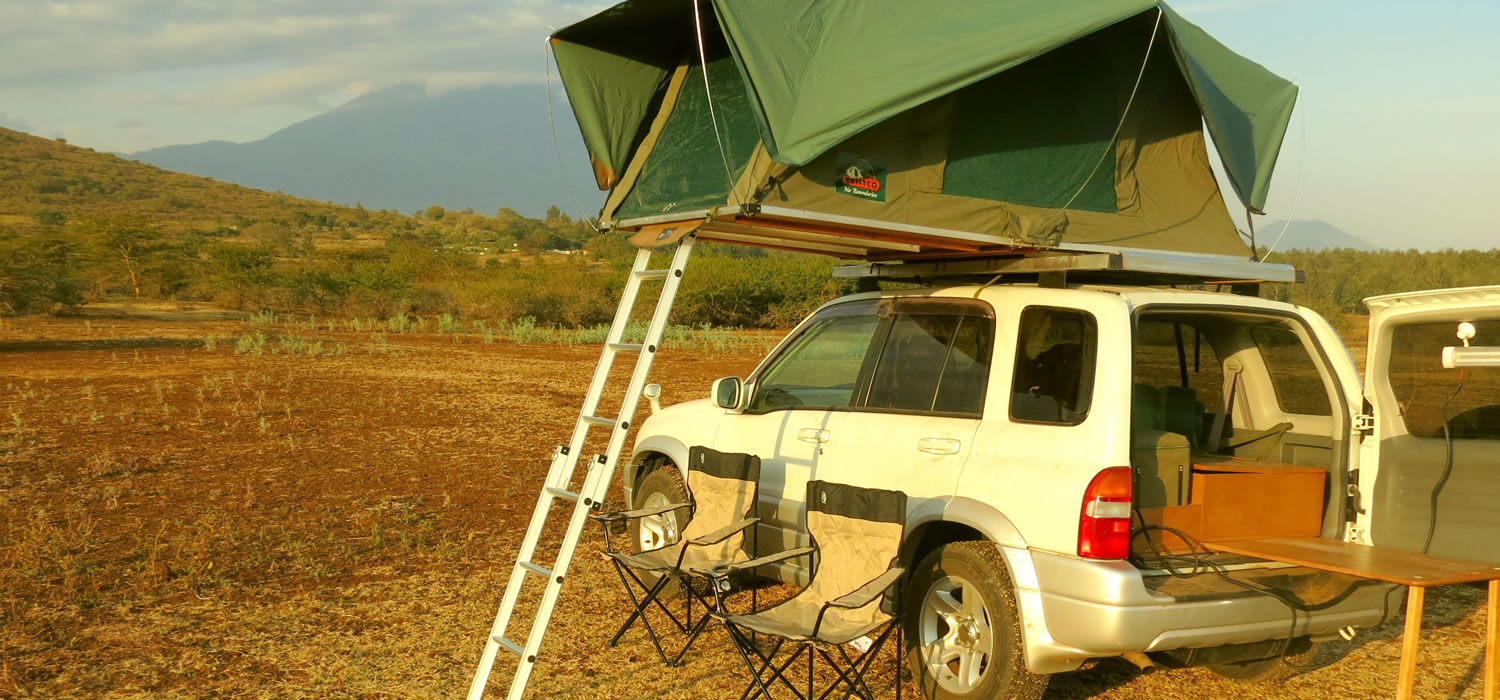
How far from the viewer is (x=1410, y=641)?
3734 mm

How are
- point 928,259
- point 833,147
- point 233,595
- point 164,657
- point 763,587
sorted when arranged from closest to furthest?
point 833,147 < point 164,657 < point 928,259 < point 233,595 < point 763,587

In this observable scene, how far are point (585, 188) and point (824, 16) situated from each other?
168 centimetres

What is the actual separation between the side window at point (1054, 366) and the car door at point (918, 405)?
18 centimetres

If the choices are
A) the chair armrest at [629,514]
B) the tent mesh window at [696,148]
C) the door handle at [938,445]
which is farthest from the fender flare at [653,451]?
the door handle at [938,445]

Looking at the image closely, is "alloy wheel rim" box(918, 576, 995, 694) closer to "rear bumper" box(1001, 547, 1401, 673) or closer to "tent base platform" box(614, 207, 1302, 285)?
"rear bumper" box(1001, 547, 1401, 673)

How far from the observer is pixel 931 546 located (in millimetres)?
4836

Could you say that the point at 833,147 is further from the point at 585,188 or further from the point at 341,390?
the point at 341,390

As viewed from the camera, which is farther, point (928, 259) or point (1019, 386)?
point (928, 259)

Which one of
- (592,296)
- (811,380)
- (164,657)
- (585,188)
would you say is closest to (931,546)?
(811,380)

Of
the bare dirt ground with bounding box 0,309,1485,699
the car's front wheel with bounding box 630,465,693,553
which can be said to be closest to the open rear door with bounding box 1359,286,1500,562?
the bare dirt ground with bounding box 0,309,1485,699

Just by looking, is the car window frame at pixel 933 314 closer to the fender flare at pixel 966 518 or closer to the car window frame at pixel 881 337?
the car window frame at pixel 881 337

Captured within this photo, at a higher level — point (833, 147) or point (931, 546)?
point (833, 147)

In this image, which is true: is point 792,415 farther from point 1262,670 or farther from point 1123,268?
point 1262,670

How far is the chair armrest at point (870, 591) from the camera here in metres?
4.41
